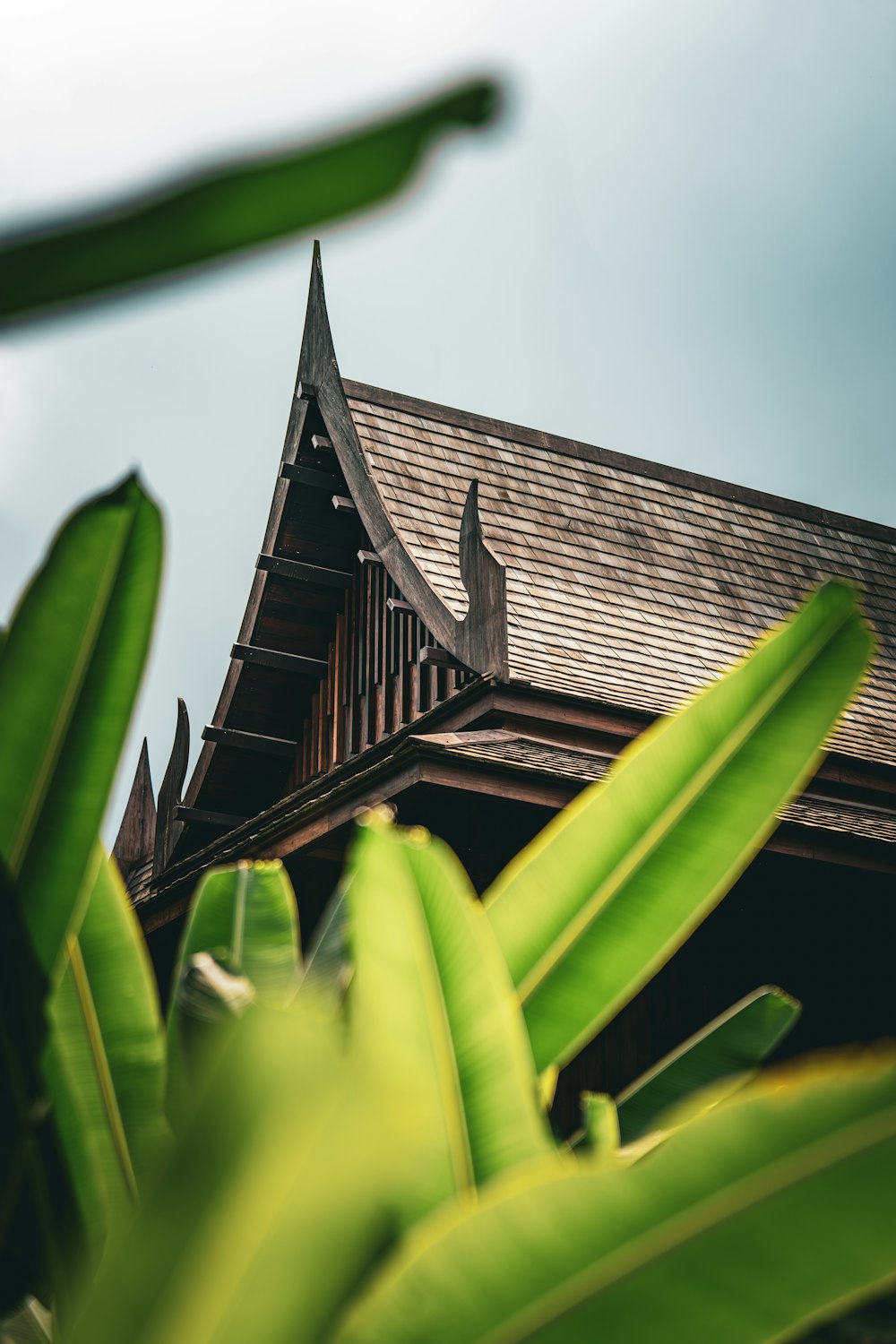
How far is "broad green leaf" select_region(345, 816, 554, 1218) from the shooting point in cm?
A: 83

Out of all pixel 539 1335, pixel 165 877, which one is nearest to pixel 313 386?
pixel 165 877

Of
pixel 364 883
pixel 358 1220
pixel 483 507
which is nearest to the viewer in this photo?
pixel 358 1220

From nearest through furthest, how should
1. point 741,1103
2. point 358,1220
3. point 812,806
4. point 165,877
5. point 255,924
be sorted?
point 358,1220, point 741,1103, point 255,924, point 812,806, point 165,877

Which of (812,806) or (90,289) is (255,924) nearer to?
(90,289)

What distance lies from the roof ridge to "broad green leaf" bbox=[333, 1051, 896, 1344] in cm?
690

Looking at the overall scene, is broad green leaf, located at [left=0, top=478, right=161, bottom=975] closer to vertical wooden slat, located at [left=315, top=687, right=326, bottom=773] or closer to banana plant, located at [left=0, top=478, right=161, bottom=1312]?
banana plant, located at [left=0, top=478, right=161, bottom=1312]

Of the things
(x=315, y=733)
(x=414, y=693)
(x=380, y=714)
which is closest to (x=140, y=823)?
(x=315, y=733)

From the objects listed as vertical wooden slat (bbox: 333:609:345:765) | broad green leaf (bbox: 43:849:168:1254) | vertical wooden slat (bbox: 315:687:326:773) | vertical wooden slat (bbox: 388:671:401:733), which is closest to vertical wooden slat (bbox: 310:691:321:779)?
vertical wooden slat (bbox: 315:687:326:773)

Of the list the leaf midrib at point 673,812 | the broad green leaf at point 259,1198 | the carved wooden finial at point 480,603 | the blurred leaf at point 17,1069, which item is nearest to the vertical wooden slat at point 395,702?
the carved wooden finial at point 480,603

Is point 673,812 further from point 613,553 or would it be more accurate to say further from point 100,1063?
point 613,553

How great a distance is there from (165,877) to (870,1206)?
6023mm

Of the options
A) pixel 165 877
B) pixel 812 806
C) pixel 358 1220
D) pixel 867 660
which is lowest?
pixel 165 877

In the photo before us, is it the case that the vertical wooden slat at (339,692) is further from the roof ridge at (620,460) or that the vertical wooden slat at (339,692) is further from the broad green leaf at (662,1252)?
the broad green leaf at (662,1252)

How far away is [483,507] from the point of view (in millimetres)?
6945
